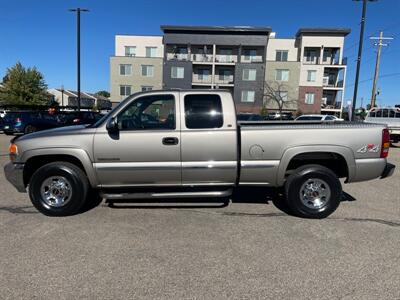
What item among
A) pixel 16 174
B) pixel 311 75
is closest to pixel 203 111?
pixel 16 174

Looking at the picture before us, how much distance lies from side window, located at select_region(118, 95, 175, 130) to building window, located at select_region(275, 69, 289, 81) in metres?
43.1

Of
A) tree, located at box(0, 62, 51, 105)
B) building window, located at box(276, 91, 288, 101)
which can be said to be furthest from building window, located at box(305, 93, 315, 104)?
tree, located at box(0, 62, 51, 105)

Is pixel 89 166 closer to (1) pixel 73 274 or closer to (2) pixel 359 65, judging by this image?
(1) pixel 73 274

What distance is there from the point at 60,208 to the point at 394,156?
12241 mm

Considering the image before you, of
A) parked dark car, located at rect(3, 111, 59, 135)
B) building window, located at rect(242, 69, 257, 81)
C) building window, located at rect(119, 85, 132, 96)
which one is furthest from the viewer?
building window, located at rect(119, 85, 132, 96)

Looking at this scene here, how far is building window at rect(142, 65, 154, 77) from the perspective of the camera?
151 feet

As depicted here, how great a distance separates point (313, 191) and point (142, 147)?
275 cm

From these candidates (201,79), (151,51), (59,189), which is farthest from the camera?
(151,51)

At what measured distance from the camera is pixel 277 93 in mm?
45125

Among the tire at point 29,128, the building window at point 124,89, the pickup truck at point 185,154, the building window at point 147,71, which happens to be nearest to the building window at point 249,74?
the building window at point 147,71

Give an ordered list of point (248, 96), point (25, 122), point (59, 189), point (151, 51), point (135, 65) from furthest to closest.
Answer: point (151, 51), point (135, 65), point (248, 96), point (25, 122), point (59, 189)

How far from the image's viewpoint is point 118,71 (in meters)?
46.1

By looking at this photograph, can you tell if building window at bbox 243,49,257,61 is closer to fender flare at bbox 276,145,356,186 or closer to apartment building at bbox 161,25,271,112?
apartment building at bbox 161,25,271,112

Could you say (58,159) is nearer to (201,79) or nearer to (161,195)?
(161,195)
